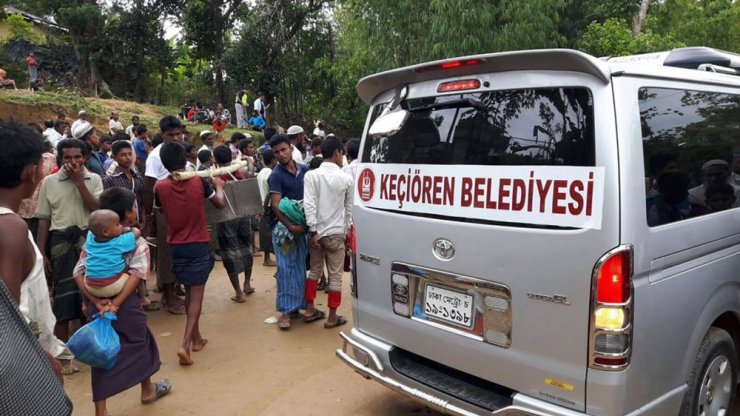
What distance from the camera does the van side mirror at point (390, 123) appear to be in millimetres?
3125

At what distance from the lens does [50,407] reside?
168cm

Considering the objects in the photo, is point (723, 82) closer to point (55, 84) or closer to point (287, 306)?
point (287, 306)

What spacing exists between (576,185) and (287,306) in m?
3.39

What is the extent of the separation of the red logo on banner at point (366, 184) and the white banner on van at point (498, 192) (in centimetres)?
3

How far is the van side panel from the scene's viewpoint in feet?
7.70

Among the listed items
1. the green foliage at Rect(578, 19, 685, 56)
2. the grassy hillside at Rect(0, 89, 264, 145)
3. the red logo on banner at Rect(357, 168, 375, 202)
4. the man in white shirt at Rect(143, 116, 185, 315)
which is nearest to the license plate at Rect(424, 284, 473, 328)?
the red logo on banner at Rect(357, 168, 375, 202)

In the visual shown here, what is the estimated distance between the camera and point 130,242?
339 centimetres

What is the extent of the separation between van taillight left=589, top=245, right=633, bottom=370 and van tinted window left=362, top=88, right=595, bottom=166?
1.43 ft

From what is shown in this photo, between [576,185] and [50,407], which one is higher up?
[576,185]

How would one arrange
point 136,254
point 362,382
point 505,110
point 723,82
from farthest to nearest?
point 362,382 → point 136,254 → point 723,82 → point 505,110

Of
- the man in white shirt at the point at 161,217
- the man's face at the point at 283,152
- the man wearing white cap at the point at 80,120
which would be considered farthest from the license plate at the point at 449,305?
the man wearing white cap at the point at 80,120

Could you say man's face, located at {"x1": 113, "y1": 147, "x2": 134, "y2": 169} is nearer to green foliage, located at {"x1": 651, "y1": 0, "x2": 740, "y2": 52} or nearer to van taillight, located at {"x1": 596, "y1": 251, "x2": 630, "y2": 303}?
van taillight, located at {"x1": 596, "y1": 251, "x2": 630, "y2": 303}

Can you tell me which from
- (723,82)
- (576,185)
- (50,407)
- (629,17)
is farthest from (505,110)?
(629,17)

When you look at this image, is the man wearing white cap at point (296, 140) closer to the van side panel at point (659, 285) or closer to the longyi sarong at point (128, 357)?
the longyi sarong at point (128, 357)
